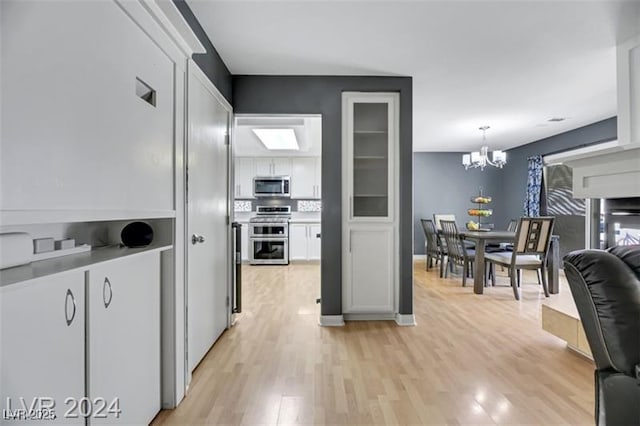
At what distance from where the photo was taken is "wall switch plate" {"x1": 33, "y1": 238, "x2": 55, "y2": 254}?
3.26 feet

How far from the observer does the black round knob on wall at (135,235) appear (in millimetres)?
1443

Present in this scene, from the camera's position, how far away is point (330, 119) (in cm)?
304

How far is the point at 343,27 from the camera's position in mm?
2234

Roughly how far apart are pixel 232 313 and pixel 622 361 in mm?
2721

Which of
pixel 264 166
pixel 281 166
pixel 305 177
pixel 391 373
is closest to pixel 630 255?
pixel 391 373

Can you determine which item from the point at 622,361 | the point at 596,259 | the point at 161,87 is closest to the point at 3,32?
the point at 161,87

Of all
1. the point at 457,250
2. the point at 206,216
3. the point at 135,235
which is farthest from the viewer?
the point at 457,250

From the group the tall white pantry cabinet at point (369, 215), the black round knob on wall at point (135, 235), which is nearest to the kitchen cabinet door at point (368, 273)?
the tall white pantry cabinet at point (369, 215)

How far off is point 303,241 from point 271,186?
133 cm

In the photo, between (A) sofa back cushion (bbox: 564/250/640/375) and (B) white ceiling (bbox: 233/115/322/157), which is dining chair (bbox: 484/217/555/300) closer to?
(B) white ceiling (bbox: 233/115/322/157)

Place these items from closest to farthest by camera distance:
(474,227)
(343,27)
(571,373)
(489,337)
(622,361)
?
(622,361) → (571,373) → (343,27) → (489,337) → (474,227)

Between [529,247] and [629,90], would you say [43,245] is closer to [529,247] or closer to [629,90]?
[629,90]

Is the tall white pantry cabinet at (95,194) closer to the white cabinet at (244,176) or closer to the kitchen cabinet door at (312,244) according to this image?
the kitchen cabinet door at (312,244)

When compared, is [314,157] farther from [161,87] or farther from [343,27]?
[161,87]
